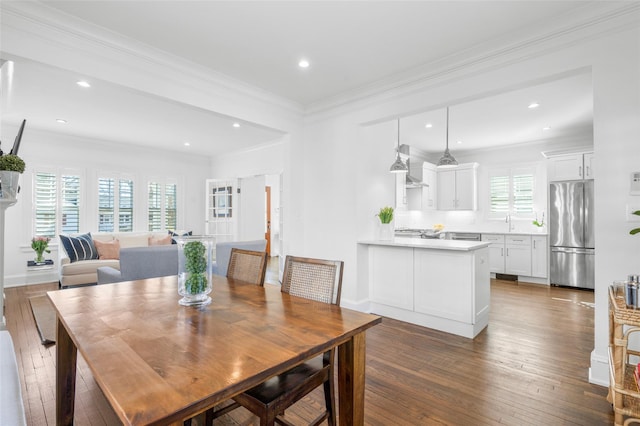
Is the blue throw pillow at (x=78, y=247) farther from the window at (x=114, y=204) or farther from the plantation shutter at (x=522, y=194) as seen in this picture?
the plantation shutter at (x=522, y=194)

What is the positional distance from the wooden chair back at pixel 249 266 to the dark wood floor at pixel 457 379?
82 cm

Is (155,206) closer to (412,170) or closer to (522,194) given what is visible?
(412,170)

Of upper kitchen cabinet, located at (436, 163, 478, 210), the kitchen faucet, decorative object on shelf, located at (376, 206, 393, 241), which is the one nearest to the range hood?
upper kitchen cabinet, located at (436, 163, 478, 210)

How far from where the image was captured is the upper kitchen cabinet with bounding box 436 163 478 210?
6.68 metres

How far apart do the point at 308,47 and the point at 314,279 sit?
7.11 feet

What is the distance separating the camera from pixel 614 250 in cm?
220

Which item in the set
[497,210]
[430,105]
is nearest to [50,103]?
[430,105]

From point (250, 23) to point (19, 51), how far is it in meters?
1.68

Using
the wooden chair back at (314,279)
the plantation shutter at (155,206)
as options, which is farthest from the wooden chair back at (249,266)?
the plantation shutter at (155,206)

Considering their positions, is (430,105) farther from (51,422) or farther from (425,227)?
(425,227)

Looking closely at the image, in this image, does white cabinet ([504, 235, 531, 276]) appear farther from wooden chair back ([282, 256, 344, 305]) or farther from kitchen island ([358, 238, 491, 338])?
wooden chair back ([282, 256, 344, 305])

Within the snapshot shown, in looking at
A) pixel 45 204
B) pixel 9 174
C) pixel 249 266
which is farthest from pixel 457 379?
pixel 45 204

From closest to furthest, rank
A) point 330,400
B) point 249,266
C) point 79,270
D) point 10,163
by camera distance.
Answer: point 330,400 < point 249,266 < point 10,163 < point 79,270

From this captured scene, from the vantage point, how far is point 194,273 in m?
1.56
